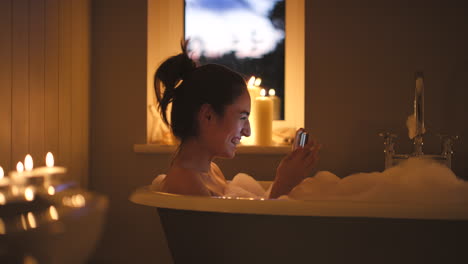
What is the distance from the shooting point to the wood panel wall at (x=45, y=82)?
1.34m

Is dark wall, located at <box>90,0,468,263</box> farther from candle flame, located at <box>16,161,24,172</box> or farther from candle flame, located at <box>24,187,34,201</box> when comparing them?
candle flame, located at <box>24,187,34,201</box>

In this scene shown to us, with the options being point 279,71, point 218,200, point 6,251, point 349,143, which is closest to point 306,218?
point 218,200

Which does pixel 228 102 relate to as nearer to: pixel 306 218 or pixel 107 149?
pixel 306 218

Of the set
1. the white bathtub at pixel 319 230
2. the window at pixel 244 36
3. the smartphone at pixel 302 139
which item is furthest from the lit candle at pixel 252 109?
the white bathtub at pixel 319 230

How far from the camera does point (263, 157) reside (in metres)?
1.92

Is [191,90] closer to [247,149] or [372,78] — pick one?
[247,149]

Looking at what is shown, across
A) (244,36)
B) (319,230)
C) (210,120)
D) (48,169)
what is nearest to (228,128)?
(210,120)

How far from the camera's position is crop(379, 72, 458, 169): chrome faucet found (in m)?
1.68

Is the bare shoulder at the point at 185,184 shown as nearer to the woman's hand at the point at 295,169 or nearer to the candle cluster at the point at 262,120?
the woman's hand at the point at 295,169

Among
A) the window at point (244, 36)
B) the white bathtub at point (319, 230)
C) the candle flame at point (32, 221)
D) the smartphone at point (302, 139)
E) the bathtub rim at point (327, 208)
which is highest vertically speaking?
the window at point (244, 36)

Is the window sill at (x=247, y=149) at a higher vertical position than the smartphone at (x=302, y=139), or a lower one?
lower

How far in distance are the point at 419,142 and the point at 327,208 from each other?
81 centimetres

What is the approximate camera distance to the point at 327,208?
1037 millimetres

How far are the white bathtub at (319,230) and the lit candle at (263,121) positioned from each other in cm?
83
